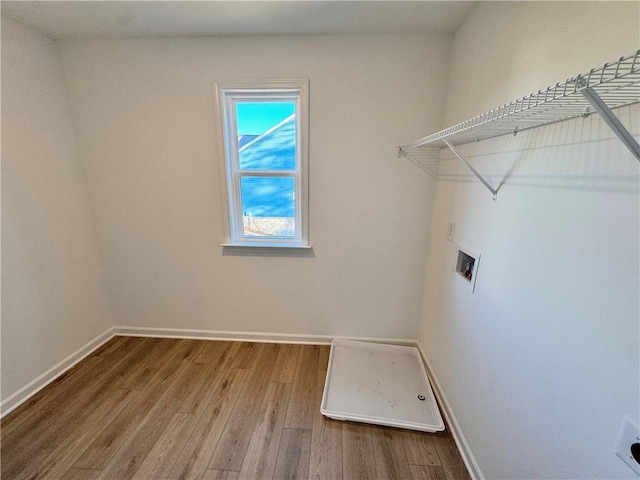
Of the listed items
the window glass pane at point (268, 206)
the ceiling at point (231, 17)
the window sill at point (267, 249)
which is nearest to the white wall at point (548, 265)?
the ceiling at point (231, 17)

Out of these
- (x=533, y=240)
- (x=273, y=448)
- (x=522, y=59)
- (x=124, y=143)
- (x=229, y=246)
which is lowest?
(x=273, y=448)

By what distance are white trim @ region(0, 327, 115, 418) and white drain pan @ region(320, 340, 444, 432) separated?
6.51ft

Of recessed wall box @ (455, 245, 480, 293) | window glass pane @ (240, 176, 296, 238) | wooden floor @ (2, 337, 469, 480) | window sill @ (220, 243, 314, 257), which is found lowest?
wooden floor @ (2, 337, 469, 480)

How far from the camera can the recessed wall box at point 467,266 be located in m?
1.35

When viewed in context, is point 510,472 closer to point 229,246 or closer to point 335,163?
point 335,163

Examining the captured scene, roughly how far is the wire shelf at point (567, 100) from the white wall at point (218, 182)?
2.65 ft

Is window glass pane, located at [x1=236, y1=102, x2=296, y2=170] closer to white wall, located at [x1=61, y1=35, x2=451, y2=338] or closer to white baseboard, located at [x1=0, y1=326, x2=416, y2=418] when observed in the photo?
white wall, located at [x1=61, y1=35, x2=451, y2=338]

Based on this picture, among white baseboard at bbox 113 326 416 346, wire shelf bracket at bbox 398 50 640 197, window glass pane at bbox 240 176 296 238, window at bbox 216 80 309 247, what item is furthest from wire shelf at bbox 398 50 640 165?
white baseboard at bbox 113 326 416 346

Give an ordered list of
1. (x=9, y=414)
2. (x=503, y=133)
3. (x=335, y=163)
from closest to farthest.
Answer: (x=503, y=133) → (x=9, y=414) → (x=335, y=163)

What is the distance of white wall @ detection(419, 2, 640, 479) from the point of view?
670 millimetres

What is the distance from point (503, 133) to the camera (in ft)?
3.76

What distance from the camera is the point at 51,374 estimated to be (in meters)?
1.83

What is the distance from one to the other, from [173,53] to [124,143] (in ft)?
2.50

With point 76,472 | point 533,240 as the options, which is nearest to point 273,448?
point 76,472
